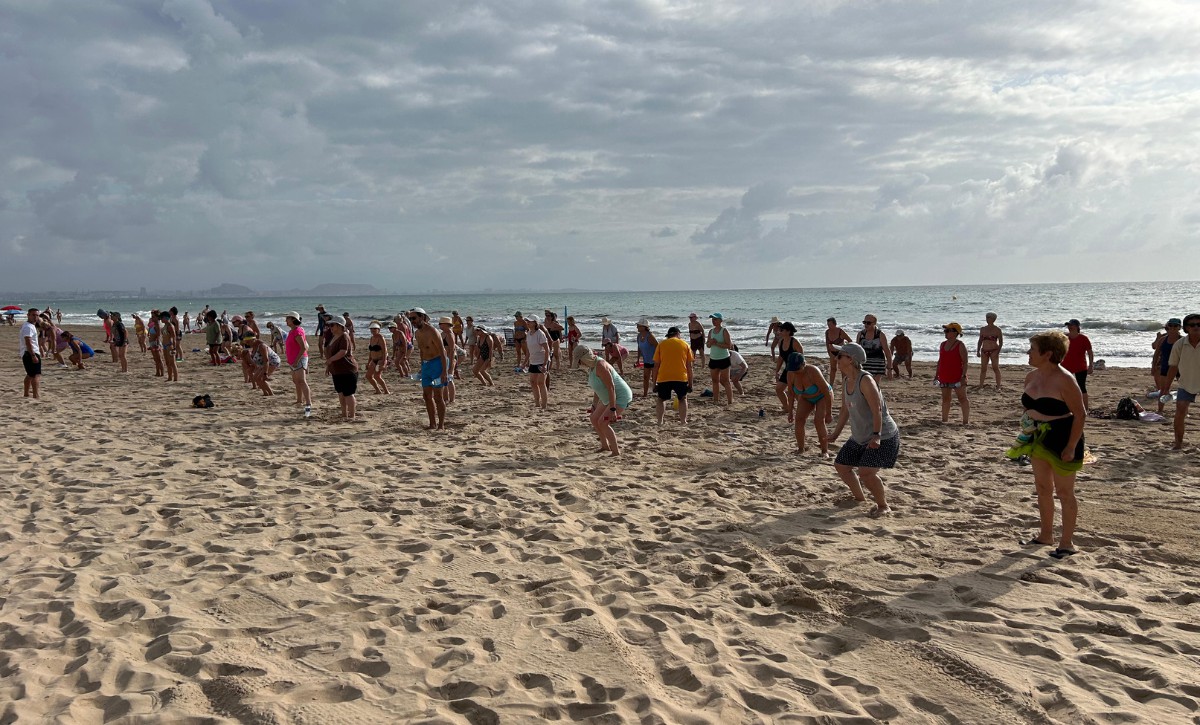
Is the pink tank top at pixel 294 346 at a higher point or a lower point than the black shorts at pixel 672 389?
higher

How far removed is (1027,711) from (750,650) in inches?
43.6

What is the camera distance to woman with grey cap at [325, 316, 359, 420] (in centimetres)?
931

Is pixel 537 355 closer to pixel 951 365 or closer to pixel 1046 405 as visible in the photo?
pixel 951 365

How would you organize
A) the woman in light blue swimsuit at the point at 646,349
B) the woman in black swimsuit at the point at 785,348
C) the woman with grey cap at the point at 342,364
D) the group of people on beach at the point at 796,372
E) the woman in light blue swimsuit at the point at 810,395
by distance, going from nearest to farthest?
the group of people on beach at the point at 796,372, the woman in light blue swimsuit at the point at 810,395, the woman in black swimsuit at the point at 785,348, the woman with grey cap at the point at 342,364, the woman in light blue swimsuit at the point at 646,349

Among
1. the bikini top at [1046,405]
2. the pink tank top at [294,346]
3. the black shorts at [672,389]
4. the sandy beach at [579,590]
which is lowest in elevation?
the sandy beach at [579,590]

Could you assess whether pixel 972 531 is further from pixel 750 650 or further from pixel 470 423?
pixel 470 423

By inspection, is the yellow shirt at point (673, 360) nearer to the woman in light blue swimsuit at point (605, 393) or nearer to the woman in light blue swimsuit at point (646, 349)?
the woman in light blue swimsuit at point (605, 393)

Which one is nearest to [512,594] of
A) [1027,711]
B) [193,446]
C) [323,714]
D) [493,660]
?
[493,660]

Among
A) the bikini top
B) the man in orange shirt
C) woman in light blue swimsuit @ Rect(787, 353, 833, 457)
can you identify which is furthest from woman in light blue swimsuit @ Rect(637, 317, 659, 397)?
the bikini top

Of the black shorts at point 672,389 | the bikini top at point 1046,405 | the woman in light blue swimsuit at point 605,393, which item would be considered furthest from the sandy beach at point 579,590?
the black shorts at point 672,389

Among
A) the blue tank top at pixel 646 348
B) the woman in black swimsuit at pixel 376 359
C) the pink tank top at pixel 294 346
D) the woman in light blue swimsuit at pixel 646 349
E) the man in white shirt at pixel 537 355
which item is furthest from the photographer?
the woman in black swimsuit at pixel 376 359

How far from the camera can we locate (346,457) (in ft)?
24.0

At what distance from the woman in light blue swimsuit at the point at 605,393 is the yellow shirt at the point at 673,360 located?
5.63 ft

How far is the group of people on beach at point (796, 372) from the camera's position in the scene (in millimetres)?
4375
